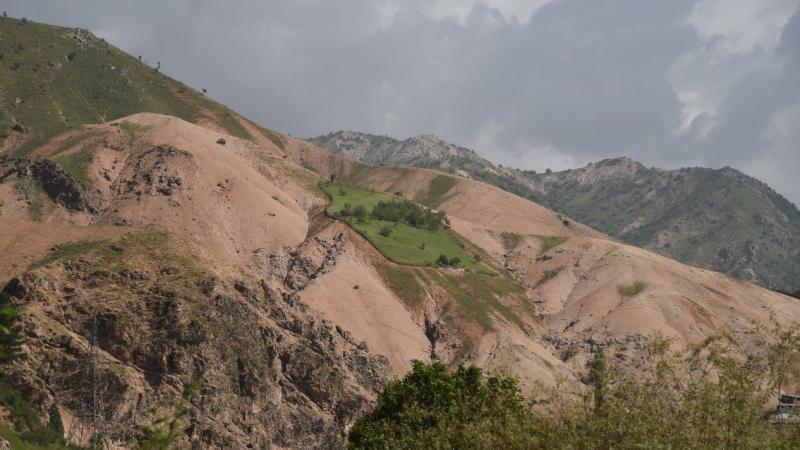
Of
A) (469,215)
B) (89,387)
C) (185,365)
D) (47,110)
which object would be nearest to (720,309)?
(469,215)

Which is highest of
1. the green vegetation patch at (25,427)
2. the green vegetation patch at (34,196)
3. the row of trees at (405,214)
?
the row of trees at (405,214)

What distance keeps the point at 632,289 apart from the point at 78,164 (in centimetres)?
9633

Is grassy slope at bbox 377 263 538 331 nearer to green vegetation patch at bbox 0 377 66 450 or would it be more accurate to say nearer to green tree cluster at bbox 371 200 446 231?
green tree cluster at bbox 371 200 446 231

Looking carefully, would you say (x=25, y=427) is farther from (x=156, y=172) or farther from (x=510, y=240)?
(x=510, y=240)

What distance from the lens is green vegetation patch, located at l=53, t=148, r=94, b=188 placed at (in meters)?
120

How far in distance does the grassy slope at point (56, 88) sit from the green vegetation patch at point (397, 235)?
174 feet

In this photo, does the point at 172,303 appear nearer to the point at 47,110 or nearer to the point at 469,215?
the point at 47,110

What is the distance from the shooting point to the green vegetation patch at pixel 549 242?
166500 mm

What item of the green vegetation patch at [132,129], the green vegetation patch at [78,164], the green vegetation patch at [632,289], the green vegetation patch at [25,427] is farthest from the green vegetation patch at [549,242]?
the green vegetation patch at [25,427]

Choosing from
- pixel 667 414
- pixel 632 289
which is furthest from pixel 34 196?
pixel 667 414

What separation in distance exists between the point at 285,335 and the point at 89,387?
2395cm

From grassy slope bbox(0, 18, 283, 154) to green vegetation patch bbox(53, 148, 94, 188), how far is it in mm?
17892

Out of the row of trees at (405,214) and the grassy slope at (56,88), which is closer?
the row of trees at (405,214)

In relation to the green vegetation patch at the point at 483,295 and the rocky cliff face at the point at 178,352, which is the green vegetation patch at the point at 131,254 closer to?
the rocky cliff face at the point at 178,352
